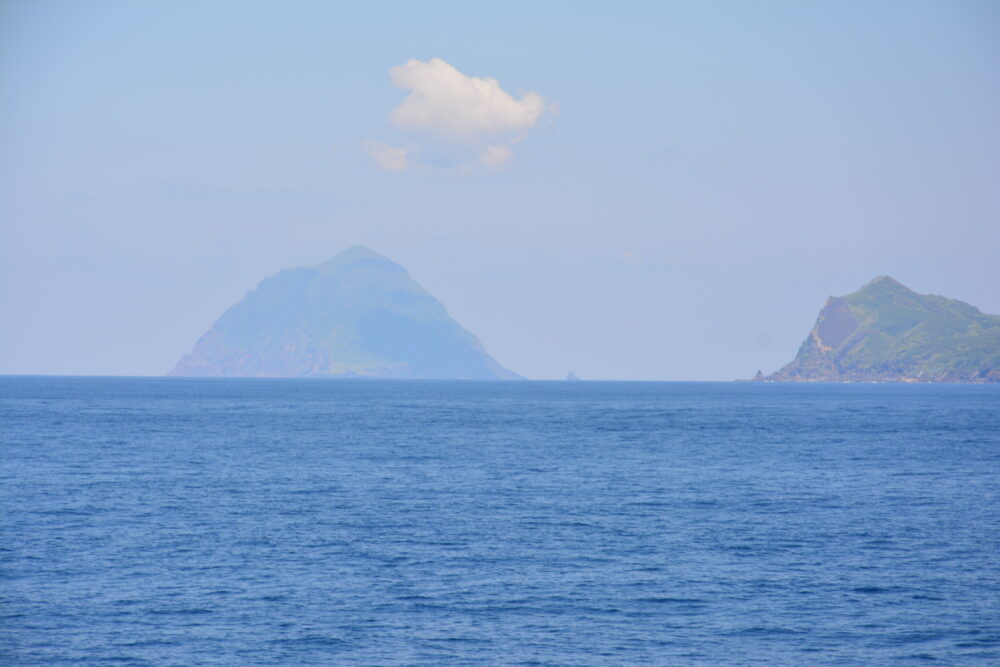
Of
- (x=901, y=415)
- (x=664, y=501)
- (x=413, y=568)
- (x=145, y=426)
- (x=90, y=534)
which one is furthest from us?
(x=901, y=415)

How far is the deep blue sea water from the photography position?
105 ft

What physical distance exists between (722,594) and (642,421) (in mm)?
109369

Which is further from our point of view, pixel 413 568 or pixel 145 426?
pixel 145 426

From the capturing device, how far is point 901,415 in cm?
16175

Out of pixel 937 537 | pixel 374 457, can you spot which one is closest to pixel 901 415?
pixel 374 457

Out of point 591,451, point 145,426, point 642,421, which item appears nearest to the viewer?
point 591,451

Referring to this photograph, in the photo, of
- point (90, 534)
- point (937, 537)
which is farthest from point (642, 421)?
point (90, 534)

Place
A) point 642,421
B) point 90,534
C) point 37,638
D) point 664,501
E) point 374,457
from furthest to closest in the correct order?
point 642,421, point 374,457, point 664,501, point 90,534, point 37,638

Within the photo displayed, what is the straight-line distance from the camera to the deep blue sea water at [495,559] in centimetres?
3195

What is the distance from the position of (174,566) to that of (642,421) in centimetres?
11087

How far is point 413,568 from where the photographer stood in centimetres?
4047

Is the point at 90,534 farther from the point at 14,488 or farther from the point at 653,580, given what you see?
the point at 653,580

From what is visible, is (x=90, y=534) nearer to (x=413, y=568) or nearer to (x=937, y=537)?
(x=413, y=568)

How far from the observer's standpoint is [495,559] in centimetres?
4219
